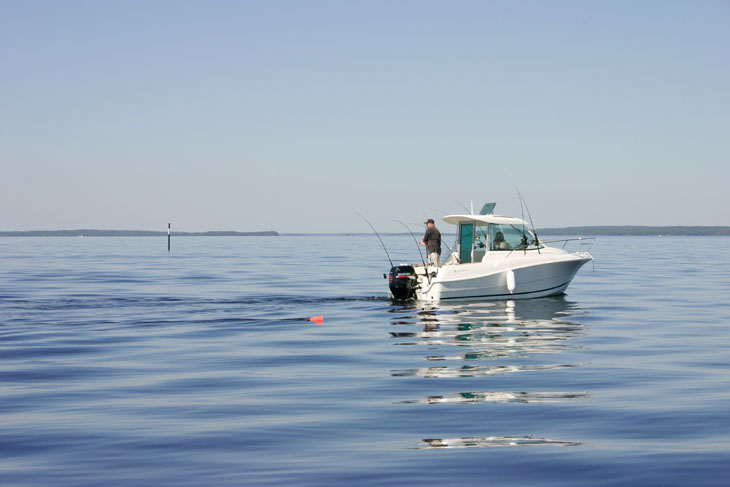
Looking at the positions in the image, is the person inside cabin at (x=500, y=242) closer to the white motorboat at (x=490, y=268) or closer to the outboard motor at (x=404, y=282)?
the white motorboat at (x=490, y=268)

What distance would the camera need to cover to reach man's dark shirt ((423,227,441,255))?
27766 millimetres

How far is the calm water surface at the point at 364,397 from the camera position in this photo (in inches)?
325

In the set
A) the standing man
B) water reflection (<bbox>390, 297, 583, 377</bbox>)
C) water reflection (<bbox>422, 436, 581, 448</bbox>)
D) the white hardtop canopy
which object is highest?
the white hardtop canopy

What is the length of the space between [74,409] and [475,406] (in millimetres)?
5214

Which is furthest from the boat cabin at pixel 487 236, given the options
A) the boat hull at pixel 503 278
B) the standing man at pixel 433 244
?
the standing man at pixel 433 244

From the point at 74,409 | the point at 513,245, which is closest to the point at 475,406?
the point at 74,409

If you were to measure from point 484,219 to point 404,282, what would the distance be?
383cm

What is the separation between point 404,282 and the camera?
26.6m

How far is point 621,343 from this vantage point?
59.9 feet

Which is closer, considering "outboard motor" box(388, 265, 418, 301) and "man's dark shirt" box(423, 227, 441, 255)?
"outboard motor" box(388, 265, 418, 301)

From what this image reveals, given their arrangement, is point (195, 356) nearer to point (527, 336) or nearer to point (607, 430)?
point (527, 336)

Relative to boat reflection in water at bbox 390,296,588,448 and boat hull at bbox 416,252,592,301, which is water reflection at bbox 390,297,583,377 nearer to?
boat reflection in water at bbox 390,296,588,448

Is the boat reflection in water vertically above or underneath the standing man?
underneath

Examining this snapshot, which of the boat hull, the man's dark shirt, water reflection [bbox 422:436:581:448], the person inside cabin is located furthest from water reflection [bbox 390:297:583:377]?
water reflection [bbox 422:436:581:448]
